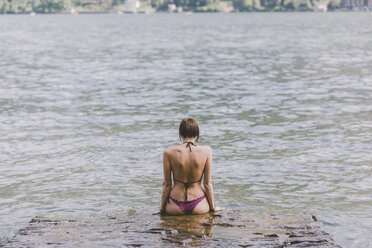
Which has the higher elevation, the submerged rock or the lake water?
the submerged rock

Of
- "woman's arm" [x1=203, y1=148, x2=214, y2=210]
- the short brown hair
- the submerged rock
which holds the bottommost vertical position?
the submerged rock

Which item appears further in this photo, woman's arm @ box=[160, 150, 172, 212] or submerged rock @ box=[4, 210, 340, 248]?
woman's arm @ box=[160, 150, 172, 212]

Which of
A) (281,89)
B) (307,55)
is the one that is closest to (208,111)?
(281,89)

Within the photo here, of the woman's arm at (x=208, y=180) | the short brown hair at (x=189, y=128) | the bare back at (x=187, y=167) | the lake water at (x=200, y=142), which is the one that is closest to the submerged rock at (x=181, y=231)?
the woman's arm at (x=208, y=180)

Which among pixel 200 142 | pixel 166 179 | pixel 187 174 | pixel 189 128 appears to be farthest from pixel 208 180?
pixel 200 142

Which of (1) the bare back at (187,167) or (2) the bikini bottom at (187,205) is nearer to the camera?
(1) the bare back at (187,167)

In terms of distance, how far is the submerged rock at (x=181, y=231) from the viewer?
8.80 meters

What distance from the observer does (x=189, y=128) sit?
31.1 feet

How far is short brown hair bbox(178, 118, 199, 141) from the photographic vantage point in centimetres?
942

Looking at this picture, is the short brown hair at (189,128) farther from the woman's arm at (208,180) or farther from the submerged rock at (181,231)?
the submerged rock at (181,231)

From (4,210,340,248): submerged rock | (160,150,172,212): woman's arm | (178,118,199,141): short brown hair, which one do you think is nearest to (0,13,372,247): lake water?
(4,210,340,248): submerged rock

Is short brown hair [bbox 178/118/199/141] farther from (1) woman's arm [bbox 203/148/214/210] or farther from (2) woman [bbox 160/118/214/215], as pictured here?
(1) woman's arm [bbox 203/148/214/210]

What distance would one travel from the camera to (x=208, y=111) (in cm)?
2647

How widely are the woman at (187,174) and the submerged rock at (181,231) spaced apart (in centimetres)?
19
